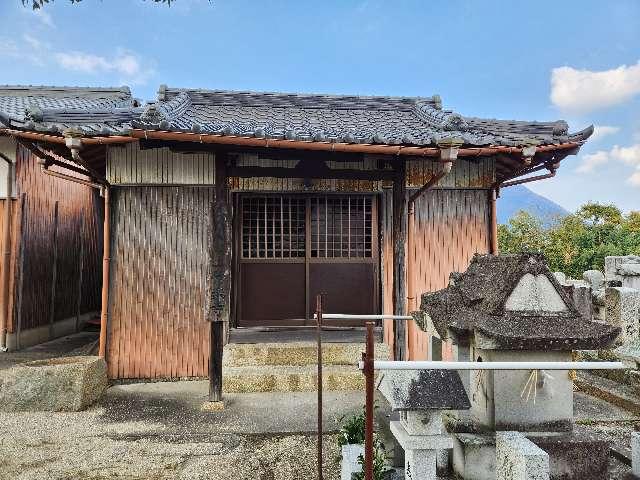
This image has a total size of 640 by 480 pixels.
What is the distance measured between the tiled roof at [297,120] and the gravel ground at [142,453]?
3943 mm

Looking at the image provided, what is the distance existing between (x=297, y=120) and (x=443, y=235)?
387 cm

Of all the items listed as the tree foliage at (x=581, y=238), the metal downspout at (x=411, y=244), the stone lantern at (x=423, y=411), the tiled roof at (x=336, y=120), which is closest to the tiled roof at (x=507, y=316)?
the stone lantern at (x=423, y=411)

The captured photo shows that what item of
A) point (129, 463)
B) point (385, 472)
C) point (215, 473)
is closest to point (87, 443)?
point (129, 463)

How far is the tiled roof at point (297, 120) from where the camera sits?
6086mm

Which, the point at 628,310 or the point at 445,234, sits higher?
the point at 445,234

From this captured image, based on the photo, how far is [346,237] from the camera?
834cm

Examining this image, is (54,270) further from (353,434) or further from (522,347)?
(522,347)

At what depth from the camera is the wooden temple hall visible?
283 inches

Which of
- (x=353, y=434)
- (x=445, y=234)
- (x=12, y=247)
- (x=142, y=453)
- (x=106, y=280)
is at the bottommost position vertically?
(x=142, y=453)

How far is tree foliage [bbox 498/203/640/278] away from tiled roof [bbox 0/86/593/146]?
12.7m

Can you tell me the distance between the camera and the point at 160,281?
761cm

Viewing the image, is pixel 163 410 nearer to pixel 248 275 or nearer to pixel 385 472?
pixel 248 275

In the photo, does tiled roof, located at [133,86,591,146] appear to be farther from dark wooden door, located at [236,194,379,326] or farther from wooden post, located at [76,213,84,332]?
wooden post, located at [76,213,84,332]

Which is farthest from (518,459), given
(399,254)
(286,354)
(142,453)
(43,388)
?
(43,388)
